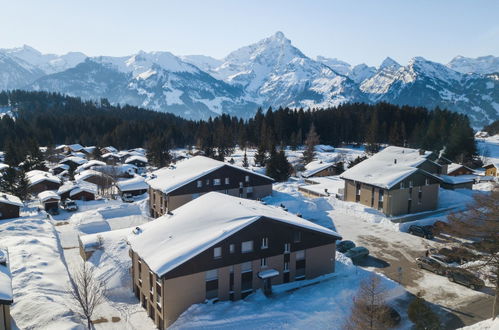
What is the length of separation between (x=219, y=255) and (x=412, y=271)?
17.7 meters

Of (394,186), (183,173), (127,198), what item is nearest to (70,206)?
(127,198)

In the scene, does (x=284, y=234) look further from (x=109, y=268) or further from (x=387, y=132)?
(x=387, y=132)

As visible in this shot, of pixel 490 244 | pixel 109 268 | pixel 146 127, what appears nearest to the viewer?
pixel 490 244

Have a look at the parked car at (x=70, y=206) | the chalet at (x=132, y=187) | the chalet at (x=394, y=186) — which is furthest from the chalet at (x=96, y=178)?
the chalet at (x=394, y=186)

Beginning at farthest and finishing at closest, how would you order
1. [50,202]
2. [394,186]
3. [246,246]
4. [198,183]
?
1. [50,202]
2. [198,183]
3. [394,186]
4. [246,246]

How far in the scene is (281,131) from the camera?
11106 cm

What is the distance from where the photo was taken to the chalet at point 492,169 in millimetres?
76375

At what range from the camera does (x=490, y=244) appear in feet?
66.0

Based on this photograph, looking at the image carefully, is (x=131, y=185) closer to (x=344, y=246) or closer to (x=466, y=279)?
(x=344, y=246)

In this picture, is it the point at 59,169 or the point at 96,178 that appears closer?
the point at 96,178

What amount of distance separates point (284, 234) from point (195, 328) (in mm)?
8990

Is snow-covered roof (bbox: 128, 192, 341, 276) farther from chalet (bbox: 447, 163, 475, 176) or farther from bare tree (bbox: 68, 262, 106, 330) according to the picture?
chalet (bbox: 447, 163, 475, 176)

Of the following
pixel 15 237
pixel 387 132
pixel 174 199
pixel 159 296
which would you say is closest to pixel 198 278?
pixel 159 296

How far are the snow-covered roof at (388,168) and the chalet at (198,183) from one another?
12905 mm
